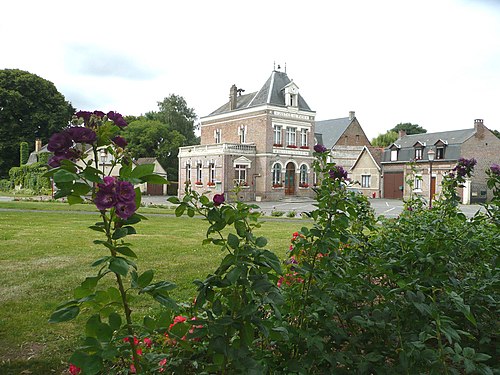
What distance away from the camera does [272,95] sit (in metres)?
36.4

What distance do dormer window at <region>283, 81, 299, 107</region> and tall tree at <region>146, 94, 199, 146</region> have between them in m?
21.8

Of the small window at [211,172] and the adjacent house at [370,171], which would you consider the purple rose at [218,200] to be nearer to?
the small window at [211,172]

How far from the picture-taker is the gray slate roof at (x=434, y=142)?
3556 cm

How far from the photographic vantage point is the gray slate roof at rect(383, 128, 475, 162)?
35562 millimetres

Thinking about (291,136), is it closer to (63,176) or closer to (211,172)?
(211,172)

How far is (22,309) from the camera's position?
4.64 m

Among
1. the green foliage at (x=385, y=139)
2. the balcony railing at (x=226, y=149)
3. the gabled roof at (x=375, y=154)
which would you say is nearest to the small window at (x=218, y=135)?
the balcony railing at (x=226, y=149)

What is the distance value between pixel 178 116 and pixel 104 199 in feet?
183

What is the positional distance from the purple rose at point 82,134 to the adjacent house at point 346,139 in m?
44.3

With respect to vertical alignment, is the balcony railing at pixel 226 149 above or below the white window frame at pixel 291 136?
below

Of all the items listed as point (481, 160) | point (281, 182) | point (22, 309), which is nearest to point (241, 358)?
point (22, 309)

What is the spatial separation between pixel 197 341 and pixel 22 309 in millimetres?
3199

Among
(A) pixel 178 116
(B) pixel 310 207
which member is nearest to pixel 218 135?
(A) pixel 178 116

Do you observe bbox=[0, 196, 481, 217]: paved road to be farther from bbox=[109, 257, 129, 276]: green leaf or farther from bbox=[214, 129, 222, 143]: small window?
bbox=[109, 257, 129, 276]: green leaf
